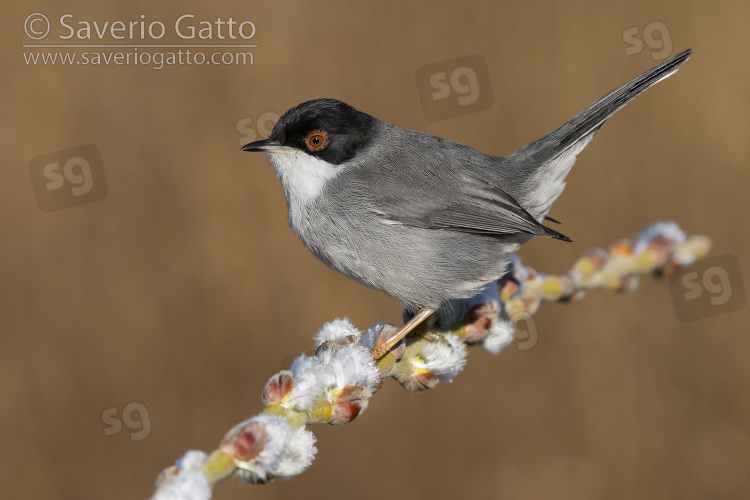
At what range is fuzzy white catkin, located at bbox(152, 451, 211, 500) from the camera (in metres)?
1.01

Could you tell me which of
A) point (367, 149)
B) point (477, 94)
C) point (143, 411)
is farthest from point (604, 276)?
point (143, 411)

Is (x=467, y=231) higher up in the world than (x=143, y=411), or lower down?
higher up

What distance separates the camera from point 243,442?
3.84 feet

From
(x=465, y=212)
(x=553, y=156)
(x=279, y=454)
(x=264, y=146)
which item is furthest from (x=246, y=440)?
(x=553, y=156)

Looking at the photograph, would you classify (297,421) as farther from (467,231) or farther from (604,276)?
(467,231)

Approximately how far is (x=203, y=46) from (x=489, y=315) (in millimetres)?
3938

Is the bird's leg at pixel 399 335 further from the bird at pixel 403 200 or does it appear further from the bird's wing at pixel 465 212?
the bird's wing at pixel 465 212

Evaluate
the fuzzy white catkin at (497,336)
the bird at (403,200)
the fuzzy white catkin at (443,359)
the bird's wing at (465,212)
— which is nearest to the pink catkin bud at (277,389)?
the fuzzy white catkin at (443,359)

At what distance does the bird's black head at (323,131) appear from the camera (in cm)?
285

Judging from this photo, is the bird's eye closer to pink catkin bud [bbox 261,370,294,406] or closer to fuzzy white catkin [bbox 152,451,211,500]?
pink catkin bud [bbox 261,370,294,406]

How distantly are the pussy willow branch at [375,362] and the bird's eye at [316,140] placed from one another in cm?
88

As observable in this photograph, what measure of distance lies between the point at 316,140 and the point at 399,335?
0.95 meters

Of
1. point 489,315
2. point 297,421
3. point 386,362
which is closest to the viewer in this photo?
point 297,421

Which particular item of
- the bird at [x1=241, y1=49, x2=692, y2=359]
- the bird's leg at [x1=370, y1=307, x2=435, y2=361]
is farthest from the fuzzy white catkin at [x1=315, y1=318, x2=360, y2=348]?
the bird at [x1=241, y1=49, x2=692, y2=359]
